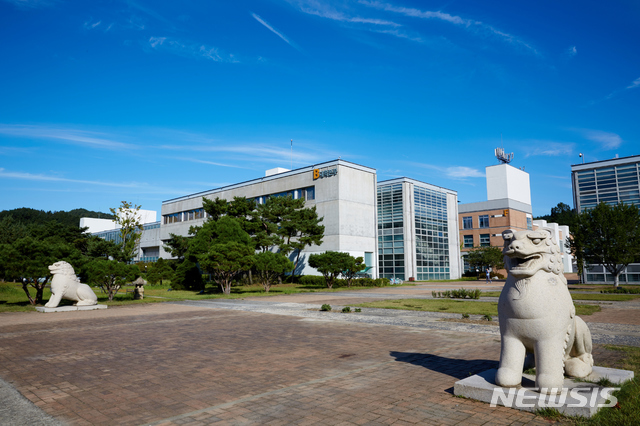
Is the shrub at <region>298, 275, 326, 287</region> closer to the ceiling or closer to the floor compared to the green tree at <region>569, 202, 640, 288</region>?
closer to the floor

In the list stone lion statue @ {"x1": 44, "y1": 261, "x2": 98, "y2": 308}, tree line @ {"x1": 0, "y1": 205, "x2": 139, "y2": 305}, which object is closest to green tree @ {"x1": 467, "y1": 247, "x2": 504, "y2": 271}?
tree line @ {"x1": 0, "y1": 205, "x2": 139, "y2": 305}

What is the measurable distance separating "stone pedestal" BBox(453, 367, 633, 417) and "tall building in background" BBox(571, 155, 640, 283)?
35398mm

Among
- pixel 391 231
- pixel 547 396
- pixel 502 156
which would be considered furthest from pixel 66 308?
pixel 502 156

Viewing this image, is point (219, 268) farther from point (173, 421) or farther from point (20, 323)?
point (173, 421)

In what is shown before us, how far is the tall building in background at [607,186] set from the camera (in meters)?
34.8

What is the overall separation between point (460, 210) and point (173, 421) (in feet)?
233

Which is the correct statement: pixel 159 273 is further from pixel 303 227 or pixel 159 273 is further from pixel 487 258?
pixel 487 258

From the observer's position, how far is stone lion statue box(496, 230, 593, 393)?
4605mm

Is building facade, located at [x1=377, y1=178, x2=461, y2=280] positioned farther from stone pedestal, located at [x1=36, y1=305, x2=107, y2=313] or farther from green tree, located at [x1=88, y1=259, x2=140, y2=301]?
stone pedestal, located at [x1=36, y1=305, x2=107, y2=313]

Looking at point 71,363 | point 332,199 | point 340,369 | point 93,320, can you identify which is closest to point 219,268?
point 93,320

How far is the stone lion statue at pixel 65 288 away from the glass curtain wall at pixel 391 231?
120ft

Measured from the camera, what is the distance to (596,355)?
754cm

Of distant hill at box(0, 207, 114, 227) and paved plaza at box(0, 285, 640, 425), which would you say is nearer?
paved plaza at box(0, 285, 640, 425)

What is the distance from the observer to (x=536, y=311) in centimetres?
461
